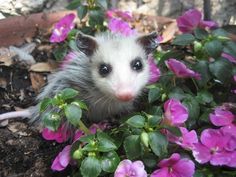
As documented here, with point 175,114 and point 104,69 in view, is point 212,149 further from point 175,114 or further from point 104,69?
point 104,69

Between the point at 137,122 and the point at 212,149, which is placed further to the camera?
the point at 212,149

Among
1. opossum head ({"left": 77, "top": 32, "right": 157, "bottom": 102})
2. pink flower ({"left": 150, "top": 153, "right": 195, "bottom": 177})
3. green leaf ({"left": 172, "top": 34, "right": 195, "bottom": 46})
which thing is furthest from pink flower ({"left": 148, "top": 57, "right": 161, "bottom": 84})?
pink flower ({"left": 150, "top": 153, "right": 195, "bottom": 177})

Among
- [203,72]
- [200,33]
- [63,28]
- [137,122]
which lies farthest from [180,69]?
[63,28]

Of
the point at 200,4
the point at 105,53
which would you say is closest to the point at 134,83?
the point at 105,53

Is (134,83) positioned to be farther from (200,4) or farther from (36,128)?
(200,4)

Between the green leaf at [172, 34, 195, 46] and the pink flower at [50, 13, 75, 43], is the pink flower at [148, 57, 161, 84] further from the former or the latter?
the pink flower at [50, 13, 75, 43]

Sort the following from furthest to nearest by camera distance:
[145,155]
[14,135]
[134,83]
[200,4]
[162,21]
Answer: [200,4]
[162,21]
[14,135]
[134,83]
[145,155]

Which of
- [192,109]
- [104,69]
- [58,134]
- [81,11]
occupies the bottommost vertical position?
[58,134]
